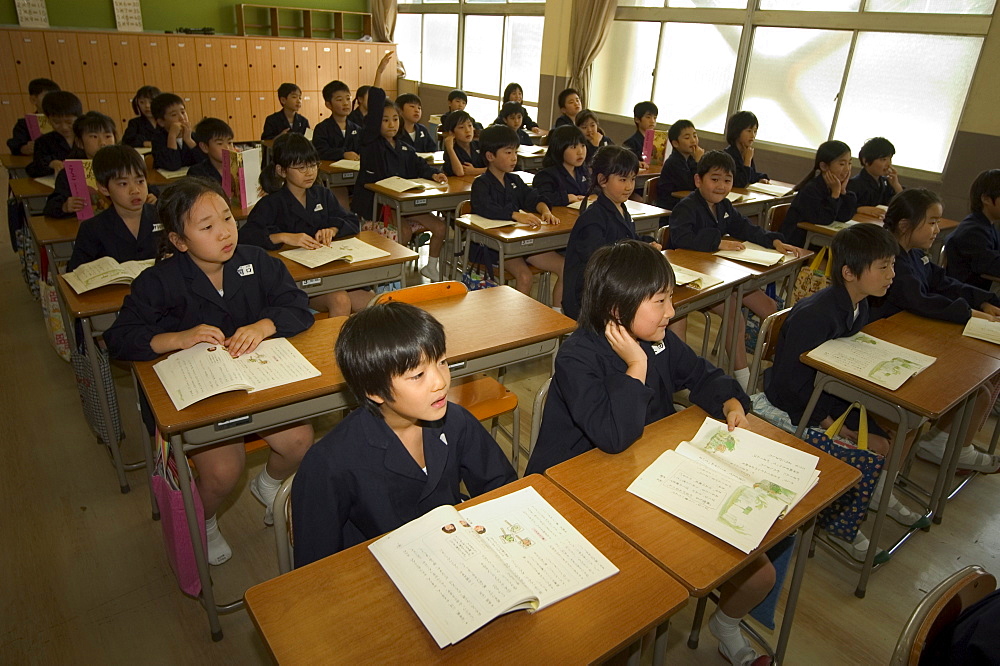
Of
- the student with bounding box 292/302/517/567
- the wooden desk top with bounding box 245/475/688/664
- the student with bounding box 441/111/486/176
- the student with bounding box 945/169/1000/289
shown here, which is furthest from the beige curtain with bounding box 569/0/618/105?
the wooden desk top with bounding box 245/475/688/664

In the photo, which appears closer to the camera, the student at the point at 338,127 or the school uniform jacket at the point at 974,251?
the school uniform jacket at the point at 974,251

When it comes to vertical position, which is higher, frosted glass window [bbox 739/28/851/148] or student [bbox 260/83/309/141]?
frosted glass window [bbox 739/28/851/148]

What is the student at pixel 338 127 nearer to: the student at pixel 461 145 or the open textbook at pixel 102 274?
the student at pixel 461 145

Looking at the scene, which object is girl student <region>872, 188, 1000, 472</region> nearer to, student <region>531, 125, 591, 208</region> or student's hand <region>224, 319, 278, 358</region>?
student <region>531, 125, 591, 208</region>

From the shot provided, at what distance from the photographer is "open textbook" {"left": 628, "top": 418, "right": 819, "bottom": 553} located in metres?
1.28

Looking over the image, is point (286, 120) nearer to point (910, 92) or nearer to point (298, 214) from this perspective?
point (298, 214)

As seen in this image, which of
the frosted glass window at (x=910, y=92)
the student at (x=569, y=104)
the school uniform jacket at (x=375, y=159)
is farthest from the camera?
the student at (x=569, y=104)

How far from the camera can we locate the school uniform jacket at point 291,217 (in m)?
2.90

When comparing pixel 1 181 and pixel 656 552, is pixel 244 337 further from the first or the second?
pixel 1 181

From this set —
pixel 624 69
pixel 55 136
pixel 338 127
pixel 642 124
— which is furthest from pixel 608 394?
pixel 624 69

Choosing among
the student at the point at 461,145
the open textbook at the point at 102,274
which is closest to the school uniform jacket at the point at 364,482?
the open textbook at the point at 102,274

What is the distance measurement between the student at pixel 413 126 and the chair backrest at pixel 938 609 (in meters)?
4.82

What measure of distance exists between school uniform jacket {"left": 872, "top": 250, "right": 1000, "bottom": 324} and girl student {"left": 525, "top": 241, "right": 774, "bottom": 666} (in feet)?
4.51

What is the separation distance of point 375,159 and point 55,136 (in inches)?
82.3
